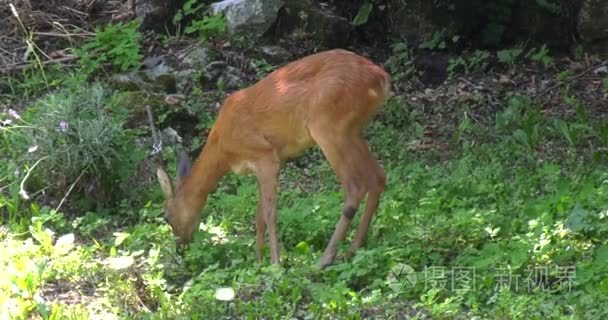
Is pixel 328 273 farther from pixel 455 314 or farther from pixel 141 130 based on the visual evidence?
pixel 141 130

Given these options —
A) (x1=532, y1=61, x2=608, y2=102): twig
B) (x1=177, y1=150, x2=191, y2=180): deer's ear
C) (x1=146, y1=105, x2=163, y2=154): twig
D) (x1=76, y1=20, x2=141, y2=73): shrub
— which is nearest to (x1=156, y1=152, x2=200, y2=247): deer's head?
(x1=177, y1=150, x2=191, y2=180): deer's ear

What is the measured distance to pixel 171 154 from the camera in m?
10.3

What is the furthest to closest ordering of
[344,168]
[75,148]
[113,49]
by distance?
[113,49] → [75,148] → [344,168]

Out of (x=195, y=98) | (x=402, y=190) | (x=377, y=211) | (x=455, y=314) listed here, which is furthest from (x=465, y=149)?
(x=455, y=314)

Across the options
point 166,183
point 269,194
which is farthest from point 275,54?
point 269,194

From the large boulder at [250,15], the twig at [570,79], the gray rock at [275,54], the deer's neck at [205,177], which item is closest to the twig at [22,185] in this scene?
the deer's neck at [205,177]

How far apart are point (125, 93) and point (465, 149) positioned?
11.2ft

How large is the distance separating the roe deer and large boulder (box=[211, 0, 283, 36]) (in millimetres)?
4201

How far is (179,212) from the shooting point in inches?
329

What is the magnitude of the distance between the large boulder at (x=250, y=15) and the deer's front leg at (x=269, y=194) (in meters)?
4.68

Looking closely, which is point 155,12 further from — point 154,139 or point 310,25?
point 154,139

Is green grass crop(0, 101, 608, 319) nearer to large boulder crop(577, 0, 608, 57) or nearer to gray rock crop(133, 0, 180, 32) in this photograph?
large boulder crop(577, 0, 608, 57)

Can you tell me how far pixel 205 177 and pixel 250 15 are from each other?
4601 millimetres

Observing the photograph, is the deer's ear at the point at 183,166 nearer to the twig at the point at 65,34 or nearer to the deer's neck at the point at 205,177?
the deer's neck at the point at 205,177
